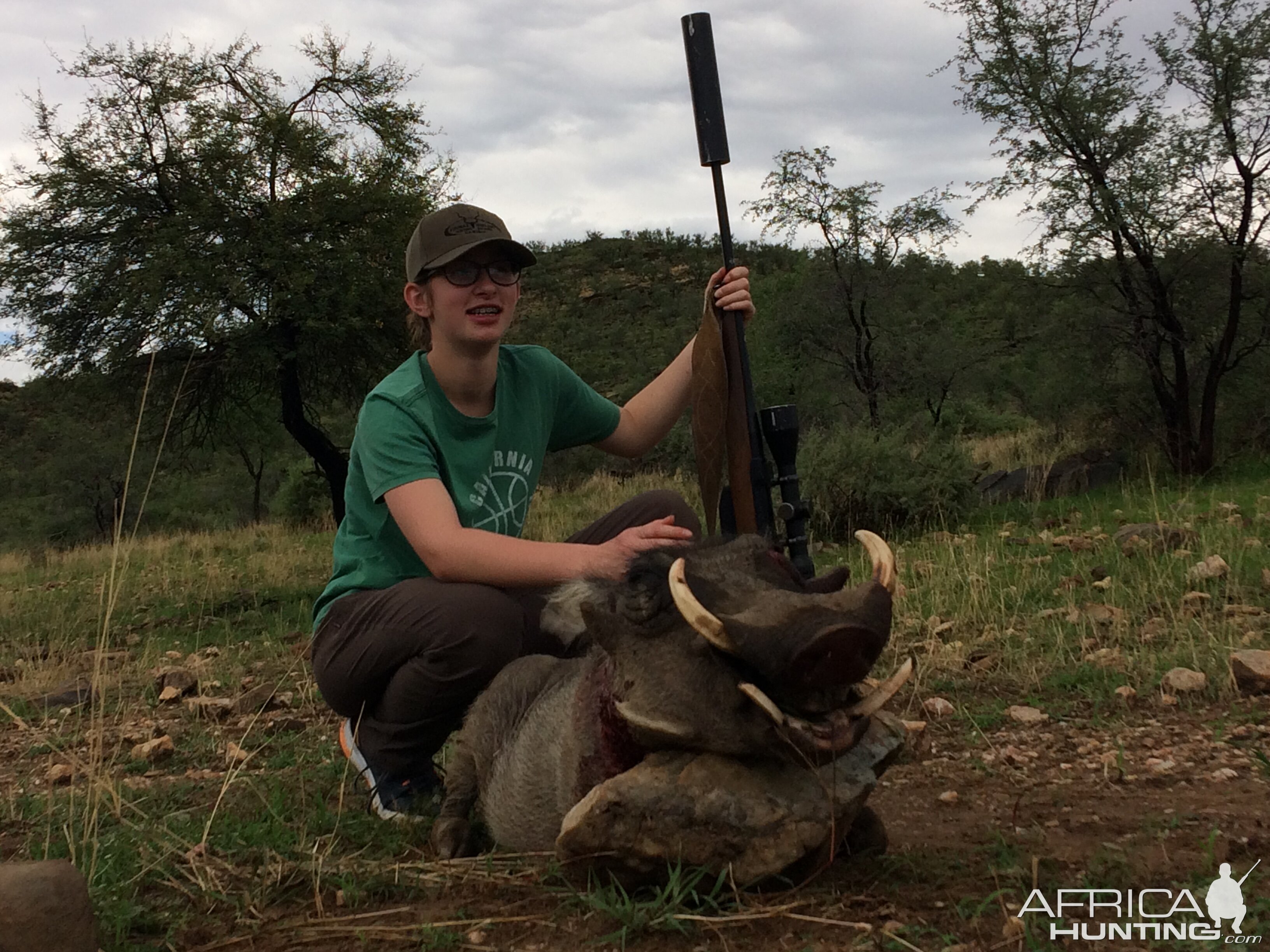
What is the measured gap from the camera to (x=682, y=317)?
3550 cm

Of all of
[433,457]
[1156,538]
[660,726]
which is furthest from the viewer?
[1156,538]

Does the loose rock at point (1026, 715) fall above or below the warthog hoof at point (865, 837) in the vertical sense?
below

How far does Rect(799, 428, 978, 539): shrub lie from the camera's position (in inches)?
361

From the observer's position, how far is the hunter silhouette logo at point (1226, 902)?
1.88 m

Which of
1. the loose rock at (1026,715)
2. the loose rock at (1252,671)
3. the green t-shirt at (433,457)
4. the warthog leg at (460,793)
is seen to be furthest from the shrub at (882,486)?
the warthog leg at (460,793)

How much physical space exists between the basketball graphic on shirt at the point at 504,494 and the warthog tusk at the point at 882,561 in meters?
1.34

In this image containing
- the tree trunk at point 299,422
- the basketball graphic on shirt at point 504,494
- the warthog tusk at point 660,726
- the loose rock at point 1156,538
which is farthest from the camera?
the tree trunk at point 299,422

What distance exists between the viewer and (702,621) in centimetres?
196

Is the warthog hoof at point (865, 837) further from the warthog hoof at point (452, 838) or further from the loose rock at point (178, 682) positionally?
the loose rock at point (178, 682)

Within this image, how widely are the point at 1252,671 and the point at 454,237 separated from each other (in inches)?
124

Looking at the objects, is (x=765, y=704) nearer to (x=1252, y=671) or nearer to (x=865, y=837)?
(x=865, y=837)

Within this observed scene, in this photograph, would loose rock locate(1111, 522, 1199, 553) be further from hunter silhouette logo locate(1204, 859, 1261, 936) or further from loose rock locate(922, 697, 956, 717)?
hunter silhouette logo locate(1204, 859, 1261, 936)

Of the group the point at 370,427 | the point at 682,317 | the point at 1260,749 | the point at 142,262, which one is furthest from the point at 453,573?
the point at 682,317

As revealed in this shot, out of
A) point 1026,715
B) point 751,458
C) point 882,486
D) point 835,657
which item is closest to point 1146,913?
point 835,657
